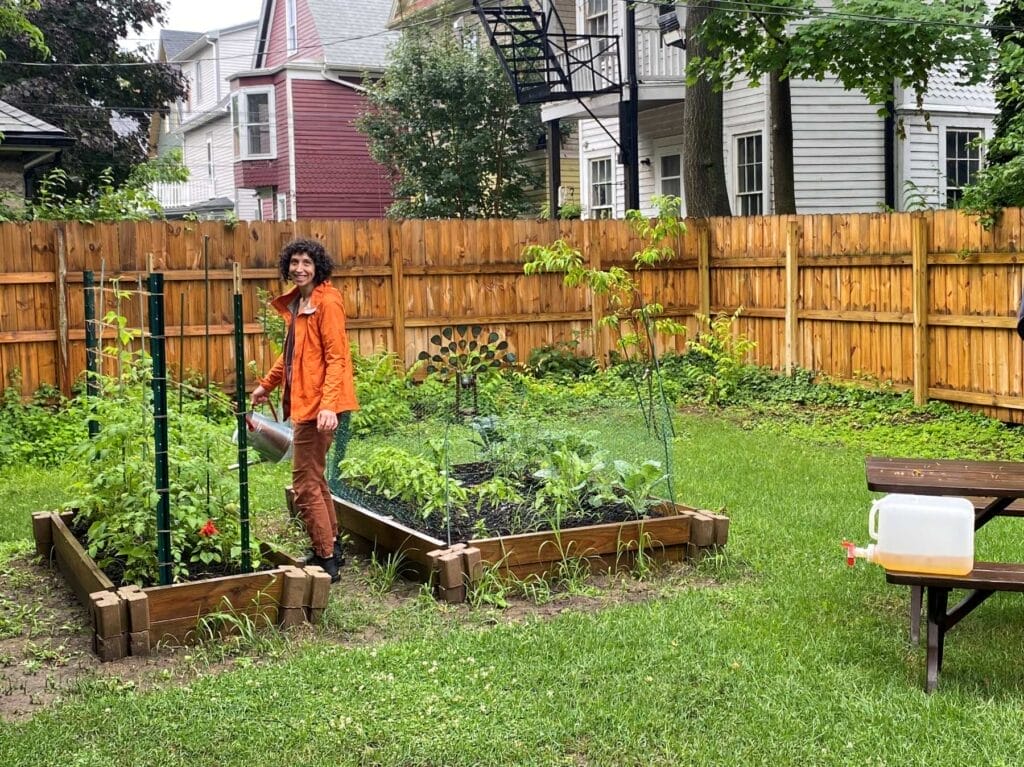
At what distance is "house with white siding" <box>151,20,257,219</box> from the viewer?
35.9 meters

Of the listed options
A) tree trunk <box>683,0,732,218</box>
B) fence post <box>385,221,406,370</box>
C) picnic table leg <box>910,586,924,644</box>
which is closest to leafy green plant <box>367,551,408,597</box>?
picnic table leg <box>910,586,924,644</box>

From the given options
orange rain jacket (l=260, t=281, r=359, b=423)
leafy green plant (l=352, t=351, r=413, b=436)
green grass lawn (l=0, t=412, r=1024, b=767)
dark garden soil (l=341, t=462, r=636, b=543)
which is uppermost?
orange rain jacket (l=260, t=281, r=359, b=423)

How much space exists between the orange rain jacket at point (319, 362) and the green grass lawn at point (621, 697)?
1.22m

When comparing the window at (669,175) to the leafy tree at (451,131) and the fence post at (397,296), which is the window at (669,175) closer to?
the leafy tree at (451,131)

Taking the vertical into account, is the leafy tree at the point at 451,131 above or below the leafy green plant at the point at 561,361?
above

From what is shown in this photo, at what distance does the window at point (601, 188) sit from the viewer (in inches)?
908

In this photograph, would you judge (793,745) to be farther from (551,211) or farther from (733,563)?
(551,211)

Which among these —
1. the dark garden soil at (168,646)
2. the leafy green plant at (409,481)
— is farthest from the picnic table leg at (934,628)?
the leafy green plant at (409,481)

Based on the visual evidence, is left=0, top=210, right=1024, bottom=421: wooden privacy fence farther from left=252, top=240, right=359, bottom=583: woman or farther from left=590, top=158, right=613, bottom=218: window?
left=590, top=158, right=613, bottom=218: window

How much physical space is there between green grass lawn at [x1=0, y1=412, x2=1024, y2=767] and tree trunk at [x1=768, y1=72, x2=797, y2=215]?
10.7 metres

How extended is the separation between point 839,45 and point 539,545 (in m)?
10.6

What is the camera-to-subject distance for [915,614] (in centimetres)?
514

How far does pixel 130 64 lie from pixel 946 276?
20229 millimetres

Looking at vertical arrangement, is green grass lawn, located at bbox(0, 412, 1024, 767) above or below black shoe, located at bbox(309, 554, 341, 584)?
below
